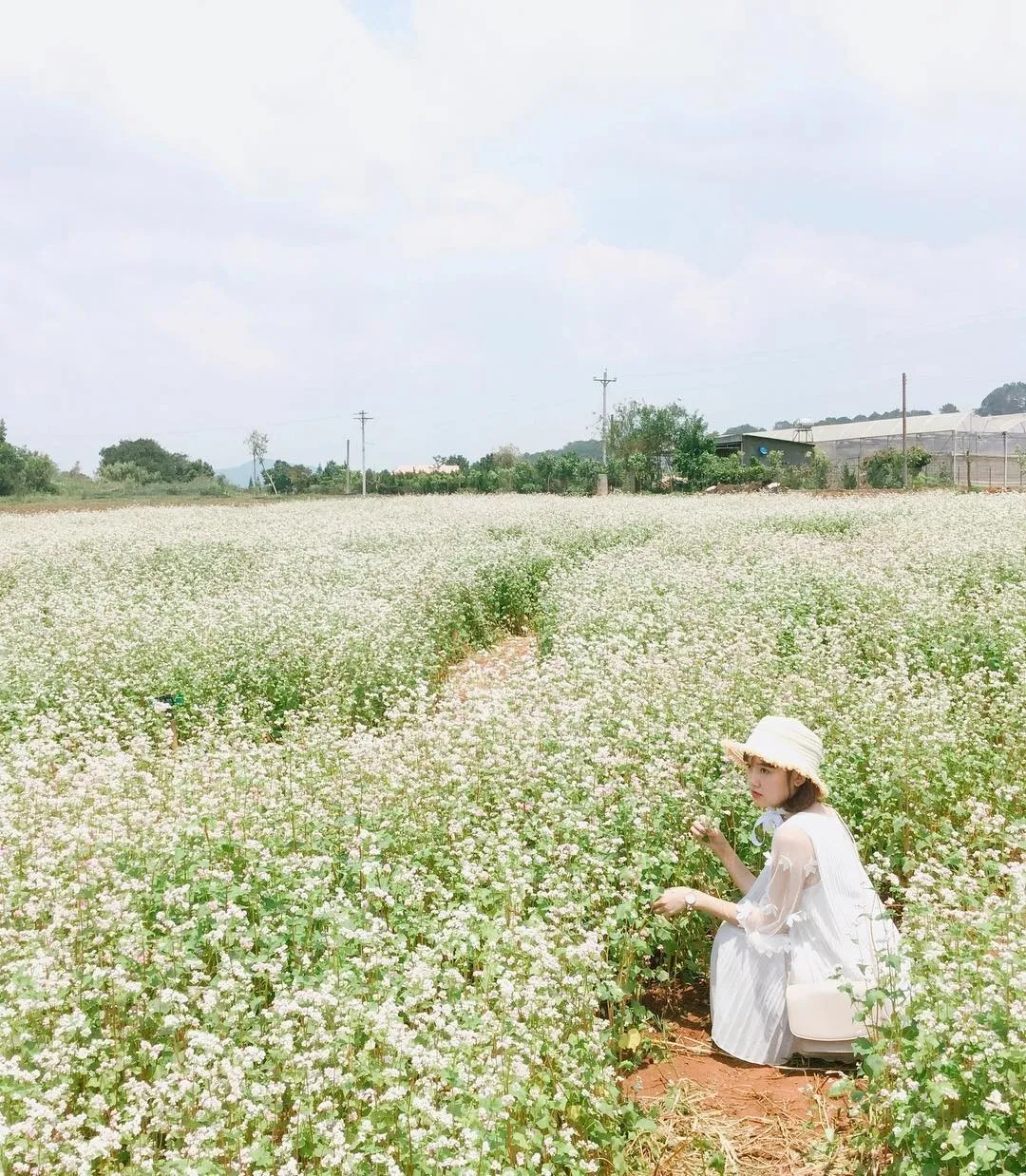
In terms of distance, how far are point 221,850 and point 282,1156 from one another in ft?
6.31

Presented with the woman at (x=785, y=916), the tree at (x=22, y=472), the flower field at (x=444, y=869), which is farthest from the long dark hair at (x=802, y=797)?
the tree at (x=22, y=472)

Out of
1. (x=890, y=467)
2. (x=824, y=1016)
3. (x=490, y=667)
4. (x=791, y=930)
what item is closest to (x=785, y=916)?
(x=791, y=930)

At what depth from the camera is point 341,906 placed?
4.18 meters

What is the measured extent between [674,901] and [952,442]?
6870 centimetres

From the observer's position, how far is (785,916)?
14.1 feet

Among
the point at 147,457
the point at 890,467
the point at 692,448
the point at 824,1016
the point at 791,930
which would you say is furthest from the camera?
the point at 147,457

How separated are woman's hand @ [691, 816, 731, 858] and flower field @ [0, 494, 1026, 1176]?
0.57 ft

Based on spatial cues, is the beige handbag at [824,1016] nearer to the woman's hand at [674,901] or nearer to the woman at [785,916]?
the woman at [785,916]

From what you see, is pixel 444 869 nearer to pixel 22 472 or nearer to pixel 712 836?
pixel 712 836

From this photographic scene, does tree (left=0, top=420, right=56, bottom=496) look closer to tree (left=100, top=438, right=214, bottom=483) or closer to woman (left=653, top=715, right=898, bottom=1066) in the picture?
tree (left=100, top=438, right=214, bottom=483)

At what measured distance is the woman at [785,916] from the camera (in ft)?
14.0

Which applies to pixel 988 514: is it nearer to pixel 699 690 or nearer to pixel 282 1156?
pixel 699 690

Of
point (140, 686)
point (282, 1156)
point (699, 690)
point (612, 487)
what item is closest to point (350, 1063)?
point (282, 1156)

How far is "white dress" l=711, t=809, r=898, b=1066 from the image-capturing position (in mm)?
4254
